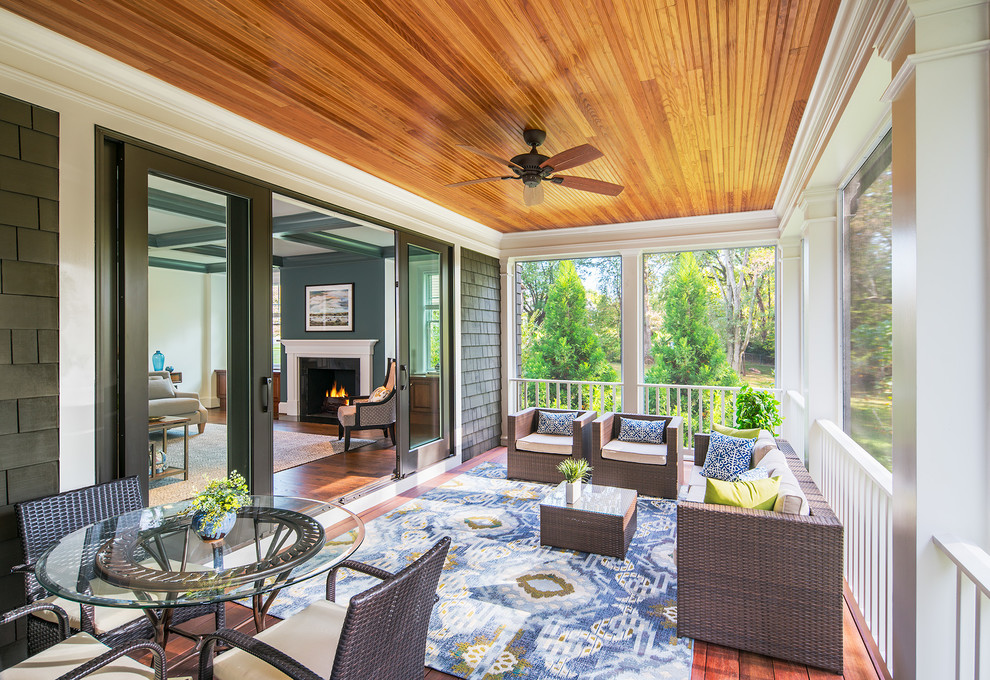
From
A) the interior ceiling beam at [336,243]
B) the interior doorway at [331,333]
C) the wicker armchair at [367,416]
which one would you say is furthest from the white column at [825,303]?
the interior ceiling beam at [336,243]

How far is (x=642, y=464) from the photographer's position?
4688mm

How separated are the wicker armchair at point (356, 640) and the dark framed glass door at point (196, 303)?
1.55m

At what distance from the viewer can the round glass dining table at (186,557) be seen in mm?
1597

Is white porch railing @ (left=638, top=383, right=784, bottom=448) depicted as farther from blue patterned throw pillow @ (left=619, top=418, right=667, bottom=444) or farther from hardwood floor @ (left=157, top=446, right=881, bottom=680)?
hardwood floor @ (left=157, top=446, right=881, bottom=680)

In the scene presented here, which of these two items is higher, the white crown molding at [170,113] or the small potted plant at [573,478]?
the white crown molding at [170,113]

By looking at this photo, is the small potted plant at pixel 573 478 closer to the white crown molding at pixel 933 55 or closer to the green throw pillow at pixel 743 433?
the green throw pillow at pixel 743 433

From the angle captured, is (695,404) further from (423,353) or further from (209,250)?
(209,250)

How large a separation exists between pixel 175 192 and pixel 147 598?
239 cm

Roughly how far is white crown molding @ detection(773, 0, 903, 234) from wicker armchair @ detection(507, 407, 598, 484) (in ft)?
9.05

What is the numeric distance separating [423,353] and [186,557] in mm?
3584

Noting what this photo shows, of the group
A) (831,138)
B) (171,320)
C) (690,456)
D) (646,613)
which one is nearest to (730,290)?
(690,456)

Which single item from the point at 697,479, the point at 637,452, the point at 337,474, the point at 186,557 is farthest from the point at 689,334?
the point at 186,557

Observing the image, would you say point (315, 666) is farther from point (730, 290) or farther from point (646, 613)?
point (730, 290)

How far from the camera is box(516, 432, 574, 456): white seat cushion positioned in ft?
16.7
